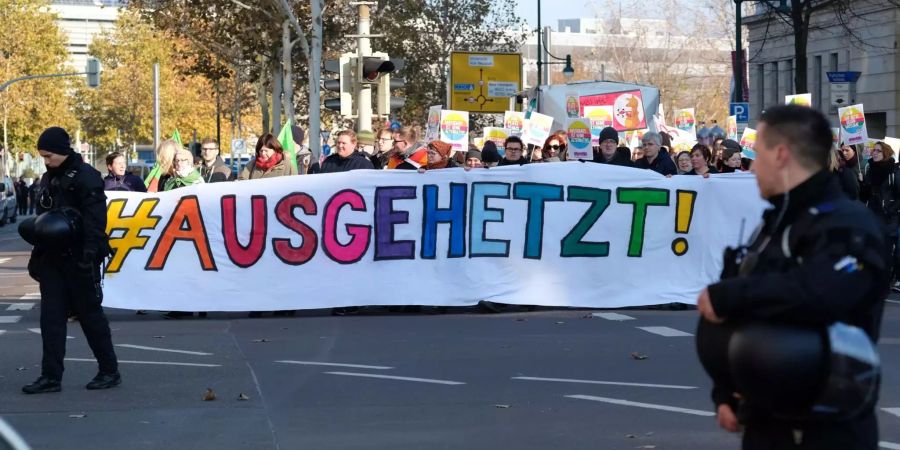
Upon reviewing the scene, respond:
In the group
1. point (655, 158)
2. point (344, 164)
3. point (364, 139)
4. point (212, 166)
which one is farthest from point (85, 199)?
point (655, 158)

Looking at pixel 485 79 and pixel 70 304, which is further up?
pixel 485 79

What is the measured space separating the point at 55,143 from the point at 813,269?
23.7ft

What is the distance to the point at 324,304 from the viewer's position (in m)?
15.9

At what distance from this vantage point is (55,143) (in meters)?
10.5

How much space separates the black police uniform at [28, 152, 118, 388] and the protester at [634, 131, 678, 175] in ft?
28.4

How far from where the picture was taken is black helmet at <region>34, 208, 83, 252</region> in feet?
33.4

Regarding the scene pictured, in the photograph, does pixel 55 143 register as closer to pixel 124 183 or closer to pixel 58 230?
pixel 58 230

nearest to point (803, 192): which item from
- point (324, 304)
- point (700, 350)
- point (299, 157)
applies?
point (700, 350)

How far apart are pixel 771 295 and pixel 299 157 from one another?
60.5 ft

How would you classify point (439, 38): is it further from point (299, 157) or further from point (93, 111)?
point (93, 111)

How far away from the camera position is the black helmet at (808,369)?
4.18 m

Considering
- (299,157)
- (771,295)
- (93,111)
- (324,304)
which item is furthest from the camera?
(93,111)

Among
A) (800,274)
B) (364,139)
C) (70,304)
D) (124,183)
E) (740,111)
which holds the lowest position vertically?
(70,304)

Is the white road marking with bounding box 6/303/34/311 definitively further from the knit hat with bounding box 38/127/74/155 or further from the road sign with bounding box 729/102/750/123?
the road sign with bounding box 729/102/750/123
